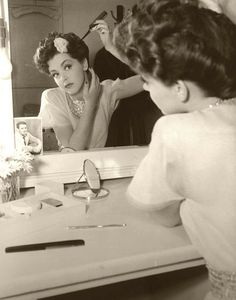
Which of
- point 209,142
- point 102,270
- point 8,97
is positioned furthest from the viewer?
point 8,97

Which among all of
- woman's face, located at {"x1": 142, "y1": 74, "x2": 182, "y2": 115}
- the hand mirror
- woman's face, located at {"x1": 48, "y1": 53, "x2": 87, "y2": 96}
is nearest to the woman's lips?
woman's face, located at {"x1": 48, "y1": 53, "x2": 87, "y2": 96}

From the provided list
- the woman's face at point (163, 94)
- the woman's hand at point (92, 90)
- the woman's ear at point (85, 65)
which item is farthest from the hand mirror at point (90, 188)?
the woman's face at point (163, 94)

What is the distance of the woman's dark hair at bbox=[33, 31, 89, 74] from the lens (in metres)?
1.38

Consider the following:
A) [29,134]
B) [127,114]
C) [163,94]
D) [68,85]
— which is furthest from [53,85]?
[163,94]

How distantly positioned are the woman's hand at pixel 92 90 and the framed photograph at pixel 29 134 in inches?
7.2

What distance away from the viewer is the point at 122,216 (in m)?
1.21

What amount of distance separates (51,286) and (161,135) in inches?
15.0

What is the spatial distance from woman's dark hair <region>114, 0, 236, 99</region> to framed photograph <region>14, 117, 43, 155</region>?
653mm

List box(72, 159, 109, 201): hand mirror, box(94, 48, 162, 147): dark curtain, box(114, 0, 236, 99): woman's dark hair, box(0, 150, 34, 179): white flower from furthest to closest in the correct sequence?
box(94, 48, 162, 147): dark curtain
box(72, 159, 109, 201): hand mirror
box(0, 150, 34, 179): white flower
box(114, 0, 236, 99): woman's dark hair

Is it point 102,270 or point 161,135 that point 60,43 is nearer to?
point 161,135

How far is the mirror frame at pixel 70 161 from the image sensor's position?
1406 millimetres

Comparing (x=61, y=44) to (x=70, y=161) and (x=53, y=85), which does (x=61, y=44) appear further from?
(x=70, y=161)

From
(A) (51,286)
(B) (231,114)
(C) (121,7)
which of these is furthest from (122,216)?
(C) (121,7)

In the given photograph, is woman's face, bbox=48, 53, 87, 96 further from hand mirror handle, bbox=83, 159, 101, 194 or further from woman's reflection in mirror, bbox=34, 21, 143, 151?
hand mirror handle, bbox=83, 159, 101, 194
